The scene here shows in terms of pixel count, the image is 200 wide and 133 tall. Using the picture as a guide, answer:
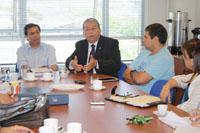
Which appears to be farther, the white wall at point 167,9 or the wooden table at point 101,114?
the white wall at point 167,9

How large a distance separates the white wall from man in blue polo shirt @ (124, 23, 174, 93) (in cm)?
220

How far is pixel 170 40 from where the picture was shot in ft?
18.5

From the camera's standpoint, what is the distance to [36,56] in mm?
4418

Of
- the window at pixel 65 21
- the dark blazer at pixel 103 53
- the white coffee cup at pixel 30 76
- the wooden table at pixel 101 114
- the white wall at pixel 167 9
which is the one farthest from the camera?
the white wall at pixel 167 9

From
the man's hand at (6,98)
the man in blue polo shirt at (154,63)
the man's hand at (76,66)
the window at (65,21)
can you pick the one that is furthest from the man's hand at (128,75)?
the window at (65,21)

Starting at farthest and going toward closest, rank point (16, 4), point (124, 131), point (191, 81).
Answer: point (16, 4) < point (191, 81) < point (124, 131)

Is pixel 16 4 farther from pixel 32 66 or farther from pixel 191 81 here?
pixel 191 81

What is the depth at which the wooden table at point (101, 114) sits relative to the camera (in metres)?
1.87

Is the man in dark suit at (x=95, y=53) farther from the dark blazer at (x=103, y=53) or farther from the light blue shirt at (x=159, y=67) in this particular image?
the light blue shirt at (x=159, y=67)

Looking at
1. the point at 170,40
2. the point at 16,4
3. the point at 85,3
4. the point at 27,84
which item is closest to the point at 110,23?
the point at 85,3

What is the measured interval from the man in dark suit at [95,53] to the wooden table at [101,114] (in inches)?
45.7

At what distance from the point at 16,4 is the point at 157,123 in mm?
3926

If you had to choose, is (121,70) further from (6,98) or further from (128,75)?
(6,98)

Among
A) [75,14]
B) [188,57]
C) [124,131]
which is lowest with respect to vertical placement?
[124,131]
